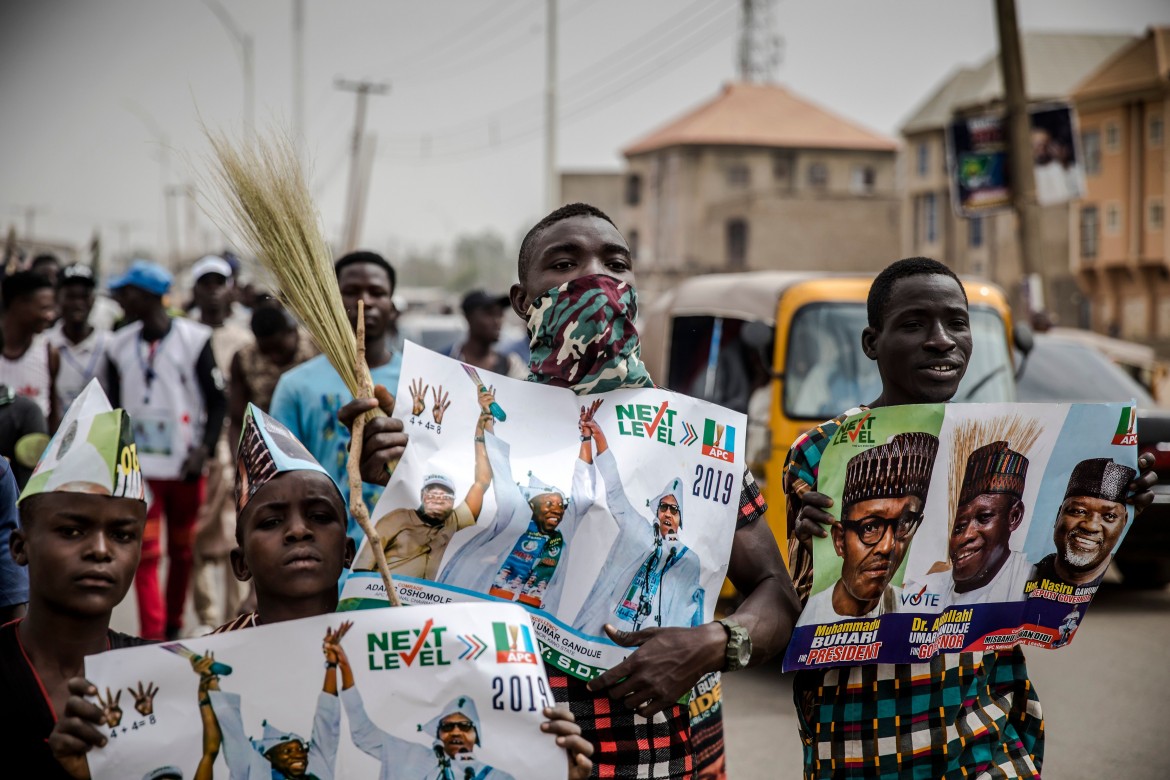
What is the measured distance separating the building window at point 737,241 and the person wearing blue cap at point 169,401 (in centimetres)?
5353

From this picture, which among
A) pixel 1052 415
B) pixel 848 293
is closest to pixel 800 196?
pixel 848 293

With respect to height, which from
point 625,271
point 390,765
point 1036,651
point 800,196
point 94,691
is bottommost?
point 1036,651

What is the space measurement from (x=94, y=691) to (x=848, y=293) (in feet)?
20.2

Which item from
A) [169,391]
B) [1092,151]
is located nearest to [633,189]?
[1092,151]

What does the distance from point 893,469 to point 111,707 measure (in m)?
1.66

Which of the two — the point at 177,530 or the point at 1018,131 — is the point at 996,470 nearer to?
the point at 177,530

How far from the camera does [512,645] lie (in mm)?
2164

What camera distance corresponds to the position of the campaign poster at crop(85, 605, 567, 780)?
2.12 metres

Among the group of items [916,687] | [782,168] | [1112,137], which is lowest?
[916,687]

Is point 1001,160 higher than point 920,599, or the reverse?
point 1001,160

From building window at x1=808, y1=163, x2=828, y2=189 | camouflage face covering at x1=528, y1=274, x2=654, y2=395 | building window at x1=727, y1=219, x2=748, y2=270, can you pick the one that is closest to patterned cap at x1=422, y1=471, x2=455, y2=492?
camouflage face covering at x1=528, y1=274, x2=654, y2=395

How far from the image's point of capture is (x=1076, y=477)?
8.91 feet

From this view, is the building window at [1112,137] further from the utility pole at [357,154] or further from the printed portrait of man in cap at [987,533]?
the printed portrait of man in cap at [987,533]

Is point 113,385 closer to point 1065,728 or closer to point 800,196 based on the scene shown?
point 1065,728
